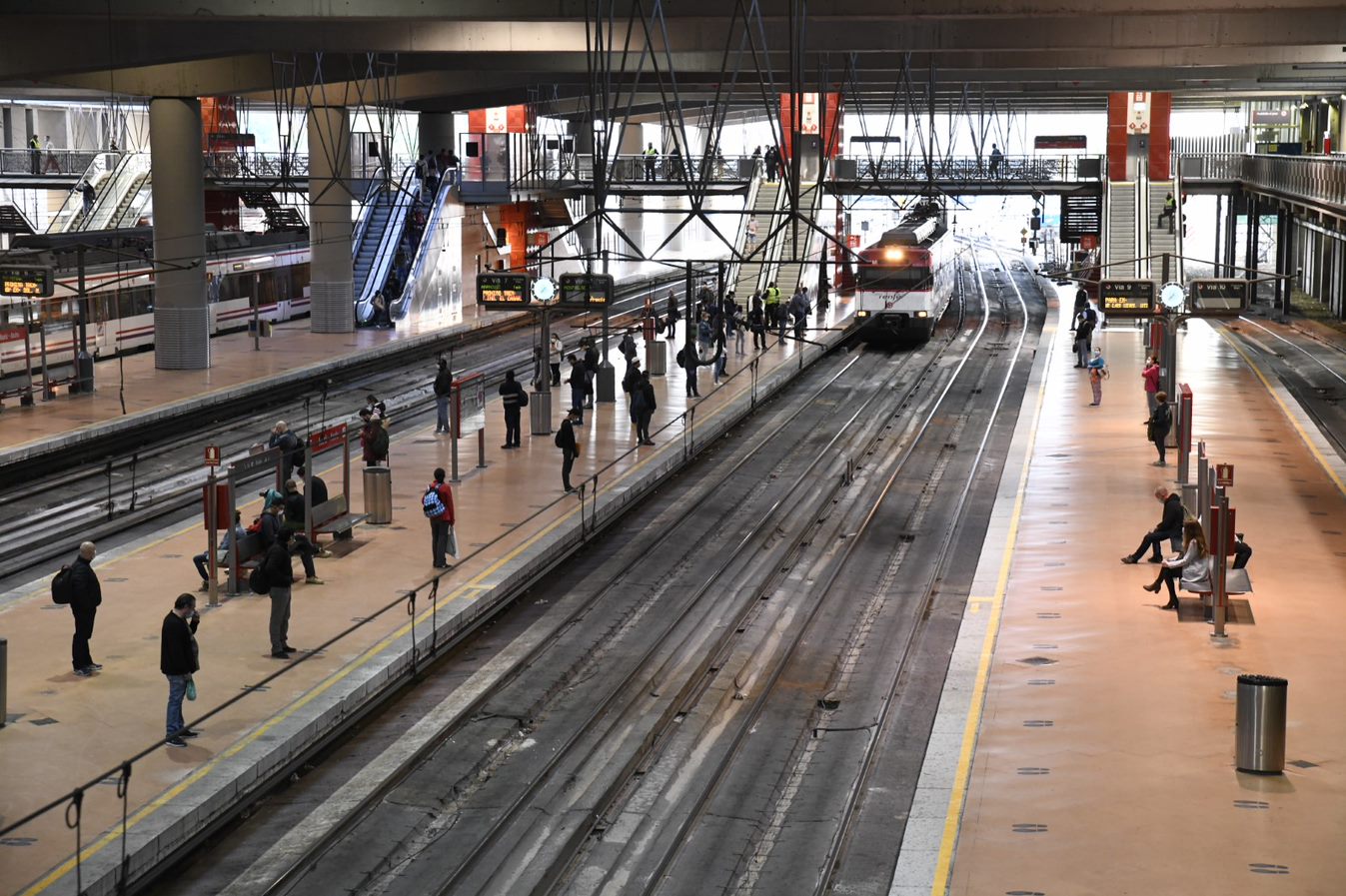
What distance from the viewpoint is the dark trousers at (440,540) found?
839 inches

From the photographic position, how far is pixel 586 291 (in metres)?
35.8

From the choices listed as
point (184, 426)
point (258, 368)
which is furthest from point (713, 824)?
point (258, 368)

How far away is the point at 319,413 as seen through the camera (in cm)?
3772

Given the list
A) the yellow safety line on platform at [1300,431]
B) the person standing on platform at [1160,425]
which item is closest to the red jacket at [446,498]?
the person standing on platform at [1160,425]

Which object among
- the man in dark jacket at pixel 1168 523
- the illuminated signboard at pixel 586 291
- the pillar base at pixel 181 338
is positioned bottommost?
the man in dark jacket at pixel 1168 523

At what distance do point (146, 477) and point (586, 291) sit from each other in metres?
10.2

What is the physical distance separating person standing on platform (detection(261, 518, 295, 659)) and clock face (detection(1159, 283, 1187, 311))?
2262 cm

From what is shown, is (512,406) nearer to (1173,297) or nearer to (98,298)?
(1173,297)

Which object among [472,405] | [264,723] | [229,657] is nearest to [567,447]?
[472,405]

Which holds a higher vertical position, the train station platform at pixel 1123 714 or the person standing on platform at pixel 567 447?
the person standing on platform at pixel 567 447

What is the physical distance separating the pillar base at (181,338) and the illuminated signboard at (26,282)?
23.5 ft

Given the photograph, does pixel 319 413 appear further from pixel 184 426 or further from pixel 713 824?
pixel 713 824

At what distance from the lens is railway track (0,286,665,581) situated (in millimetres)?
24781

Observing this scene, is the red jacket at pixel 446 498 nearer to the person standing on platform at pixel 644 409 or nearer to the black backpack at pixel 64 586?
the black backpack at pixel 64 586
